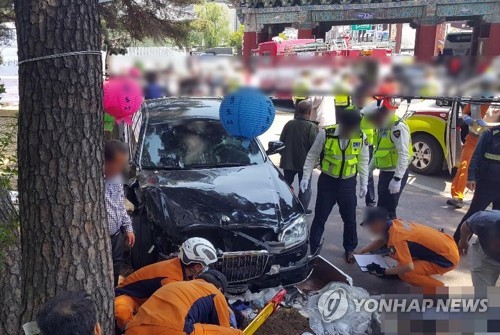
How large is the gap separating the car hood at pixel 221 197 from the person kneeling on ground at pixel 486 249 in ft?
5.02

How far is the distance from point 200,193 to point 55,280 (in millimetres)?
2178

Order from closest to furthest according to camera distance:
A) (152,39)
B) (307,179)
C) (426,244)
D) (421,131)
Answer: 1. (426,244)
2. (307,179)
3. (421,131)
4. (152,39)

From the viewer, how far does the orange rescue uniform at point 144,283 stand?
3426 mm

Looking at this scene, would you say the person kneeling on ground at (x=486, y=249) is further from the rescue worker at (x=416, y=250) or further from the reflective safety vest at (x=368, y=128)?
the reflective safety vest at (x=368, y=128)

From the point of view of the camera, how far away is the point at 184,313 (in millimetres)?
2812

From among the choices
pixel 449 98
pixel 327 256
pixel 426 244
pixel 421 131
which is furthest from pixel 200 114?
pixel 421 131

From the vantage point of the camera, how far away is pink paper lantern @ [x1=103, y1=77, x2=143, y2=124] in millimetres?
4730

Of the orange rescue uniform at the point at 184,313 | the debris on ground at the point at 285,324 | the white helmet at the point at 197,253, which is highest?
the white helmet at the point at 197,253

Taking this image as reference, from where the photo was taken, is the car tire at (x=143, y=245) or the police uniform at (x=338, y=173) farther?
the police uniform at (x=338, y=173)

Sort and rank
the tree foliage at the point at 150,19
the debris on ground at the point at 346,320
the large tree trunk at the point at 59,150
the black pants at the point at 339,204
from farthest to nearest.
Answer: the tree foliage at the point at 150,19, the black pants at the point at 339,204, the debris on ground at the point at 346,320, the large tree trunk at the point at 59,150

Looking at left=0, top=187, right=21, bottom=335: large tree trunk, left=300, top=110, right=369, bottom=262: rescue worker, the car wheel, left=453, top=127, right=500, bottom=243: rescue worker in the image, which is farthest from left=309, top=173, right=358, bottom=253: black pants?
the car wheel

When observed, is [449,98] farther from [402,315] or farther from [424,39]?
[424,39]

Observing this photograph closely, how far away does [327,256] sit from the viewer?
5652mm

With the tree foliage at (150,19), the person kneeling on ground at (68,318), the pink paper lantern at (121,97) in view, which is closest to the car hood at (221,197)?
the pink paper lantern at (121,97)
